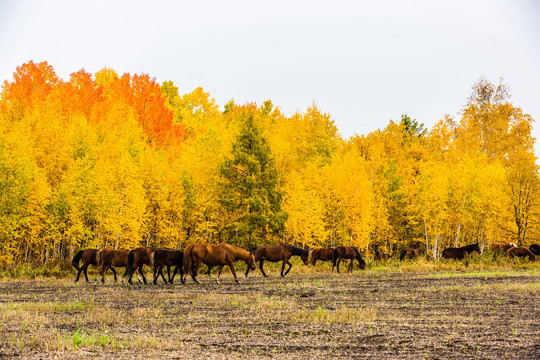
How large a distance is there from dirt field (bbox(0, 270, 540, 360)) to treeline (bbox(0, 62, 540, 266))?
56.4ft

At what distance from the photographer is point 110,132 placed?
156ft

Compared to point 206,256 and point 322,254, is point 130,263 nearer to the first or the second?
point 206,256

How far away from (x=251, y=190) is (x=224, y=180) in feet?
10.7

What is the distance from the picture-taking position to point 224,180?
4012cm

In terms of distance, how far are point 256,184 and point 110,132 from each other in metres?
18.0

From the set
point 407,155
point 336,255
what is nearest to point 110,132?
point 336,255

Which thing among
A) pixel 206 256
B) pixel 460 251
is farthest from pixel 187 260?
pixel 460 251

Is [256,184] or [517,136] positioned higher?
[517,136]

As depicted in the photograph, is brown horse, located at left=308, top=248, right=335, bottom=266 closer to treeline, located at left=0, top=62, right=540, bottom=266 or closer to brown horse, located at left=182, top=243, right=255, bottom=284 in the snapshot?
treeline, located at left=0, top=62, right=540, bottom=266

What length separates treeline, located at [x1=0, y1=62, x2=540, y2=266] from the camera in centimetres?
3416

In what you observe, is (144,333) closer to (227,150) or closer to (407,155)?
(227,150)

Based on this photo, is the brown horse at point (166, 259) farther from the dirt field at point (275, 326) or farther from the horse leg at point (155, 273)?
the dirt field at point (275, 326)

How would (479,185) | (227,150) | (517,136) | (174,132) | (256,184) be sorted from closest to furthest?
1. (256,184)
2. (227,150)
3. (479,185)
4. (174,132)
5. (517,136)

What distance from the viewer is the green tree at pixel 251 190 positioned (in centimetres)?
3719
